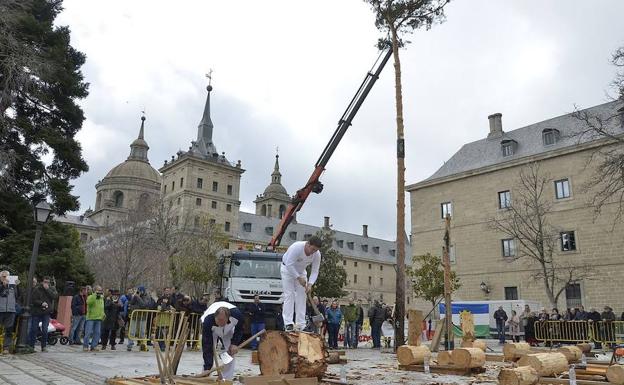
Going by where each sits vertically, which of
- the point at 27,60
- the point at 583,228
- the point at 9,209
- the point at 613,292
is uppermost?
the point at 27,60

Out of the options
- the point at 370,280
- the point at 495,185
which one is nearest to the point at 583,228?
the point at 495,185

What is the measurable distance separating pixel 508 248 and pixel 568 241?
4306mm

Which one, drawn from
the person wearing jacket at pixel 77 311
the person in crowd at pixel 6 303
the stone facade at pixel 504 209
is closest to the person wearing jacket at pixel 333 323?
the person wearing jacket at pixel 77 311

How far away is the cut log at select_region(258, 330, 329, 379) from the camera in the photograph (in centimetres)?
652

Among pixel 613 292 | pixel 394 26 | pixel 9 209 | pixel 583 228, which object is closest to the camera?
pixel 394 26

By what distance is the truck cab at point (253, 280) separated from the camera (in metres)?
15.9

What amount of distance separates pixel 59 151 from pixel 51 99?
2.21m

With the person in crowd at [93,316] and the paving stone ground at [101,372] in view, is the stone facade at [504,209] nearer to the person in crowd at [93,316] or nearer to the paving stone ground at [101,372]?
A: the paving stone ground at [101,372]

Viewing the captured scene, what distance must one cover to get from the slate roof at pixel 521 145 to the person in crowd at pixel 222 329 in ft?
111

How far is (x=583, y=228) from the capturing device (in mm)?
33469

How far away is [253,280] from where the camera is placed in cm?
1623

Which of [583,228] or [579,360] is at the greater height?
[583,228]

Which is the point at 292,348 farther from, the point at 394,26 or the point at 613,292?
the point at 613,292

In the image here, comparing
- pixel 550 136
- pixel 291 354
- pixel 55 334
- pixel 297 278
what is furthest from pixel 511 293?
pixel 291 354
